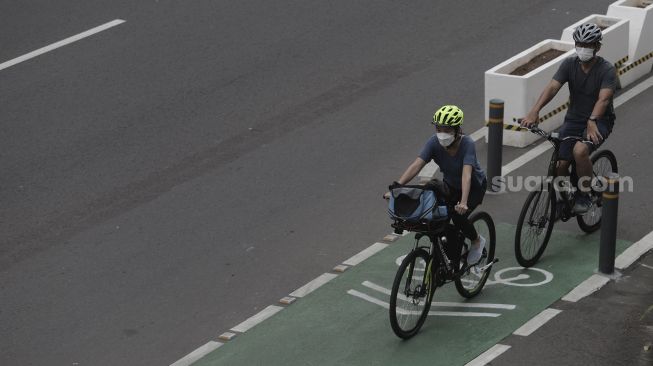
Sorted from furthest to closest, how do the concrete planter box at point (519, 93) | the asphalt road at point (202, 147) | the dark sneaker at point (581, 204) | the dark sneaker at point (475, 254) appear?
the concrete planter box at point (519, 93), the dark sneaker at point (581, 204), the asphalt road at point (202, 147), the dark sneaker at point (475, 254)

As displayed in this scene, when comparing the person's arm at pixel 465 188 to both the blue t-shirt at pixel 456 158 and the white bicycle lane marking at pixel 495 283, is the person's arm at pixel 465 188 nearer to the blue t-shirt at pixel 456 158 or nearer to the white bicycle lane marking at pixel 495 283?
the blue t-shirt at pixel 456 158

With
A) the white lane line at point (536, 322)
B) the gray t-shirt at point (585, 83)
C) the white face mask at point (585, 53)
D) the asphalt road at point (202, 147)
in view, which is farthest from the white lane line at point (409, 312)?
the white face mask at point (585, 53)

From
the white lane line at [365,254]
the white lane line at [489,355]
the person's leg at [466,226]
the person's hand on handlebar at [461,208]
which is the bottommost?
the white lane line at [489,355]

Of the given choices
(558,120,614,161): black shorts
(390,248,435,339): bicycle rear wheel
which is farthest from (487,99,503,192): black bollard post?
(390,248,435,339): bicycle rear wheel

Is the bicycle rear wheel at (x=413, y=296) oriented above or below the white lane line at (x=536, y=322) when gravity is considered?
above

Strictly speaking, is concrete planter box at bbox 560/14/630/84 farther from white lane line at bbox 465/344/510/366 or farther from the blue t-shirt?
white lane line at bbox 465/344/510/366

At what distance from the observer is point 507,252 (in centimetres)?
1178

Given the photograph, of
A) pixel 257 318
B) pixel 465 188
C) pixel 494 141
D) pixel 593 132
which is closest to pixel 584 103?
pixel 593 132

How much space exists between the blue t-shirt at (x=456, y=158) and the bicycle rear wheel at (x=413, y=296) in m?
0.79

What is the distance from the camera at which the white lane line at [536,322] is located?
1021cm

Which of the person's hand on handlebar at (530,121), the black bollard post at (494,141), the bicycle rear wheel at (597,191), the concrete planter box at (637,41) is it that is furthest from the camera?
the concrete planter box at (637,41)

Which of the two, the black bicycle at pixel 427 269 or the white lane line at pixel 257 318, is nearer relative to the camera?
the black bicycle at pixel 427 269

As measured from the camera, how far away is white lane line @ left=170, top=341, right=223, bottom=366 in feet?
33.7

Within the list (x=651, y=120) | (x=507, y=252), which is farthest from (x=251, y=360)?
(x=651, y=120)
